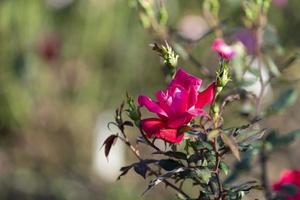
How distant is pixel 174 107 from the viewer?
1.22m

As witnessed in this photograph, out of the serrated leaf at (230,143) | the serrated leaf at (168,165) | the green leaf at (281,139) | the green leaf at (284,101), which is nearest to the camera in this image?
the serrated leaf at (230,143)

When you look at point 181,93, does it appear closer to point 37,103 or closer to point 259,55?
point 259,55

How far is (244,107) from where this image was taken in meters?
2.09

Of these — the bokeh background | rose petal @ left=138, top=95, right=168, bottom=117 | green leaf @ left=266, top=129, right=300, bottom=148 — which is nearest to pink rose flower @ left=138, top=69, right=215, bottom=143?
rose petal @ left=138, top=95, right=168, bottom=117

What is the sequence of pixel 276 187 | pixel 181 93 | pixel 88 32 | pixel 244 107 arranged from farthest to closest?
1. pixel 88 32
2. pixel 244 107
3. pixel 276 187
4. pixel 181 93

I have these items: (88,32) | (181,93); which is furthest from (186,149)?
(88,32)

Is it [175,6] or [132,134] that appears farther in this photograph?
[175,6]

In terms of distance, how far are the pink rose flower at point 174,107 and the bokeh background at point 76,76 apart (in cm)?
332

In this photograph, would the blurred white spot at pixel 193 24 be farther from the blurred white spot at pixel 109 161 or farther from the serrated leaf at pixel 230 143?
the serrated leaf at pixel 230 143

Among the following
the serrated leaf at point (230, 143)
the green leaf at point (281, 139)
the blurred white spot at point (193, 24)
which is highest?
the blurred white spot at point (193, 24)

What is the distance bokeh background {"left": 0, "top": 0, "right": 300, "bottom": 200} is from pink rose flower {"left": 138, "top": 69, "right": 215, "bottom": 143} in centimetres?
332

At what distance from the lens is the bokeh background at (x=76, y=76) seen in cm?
486

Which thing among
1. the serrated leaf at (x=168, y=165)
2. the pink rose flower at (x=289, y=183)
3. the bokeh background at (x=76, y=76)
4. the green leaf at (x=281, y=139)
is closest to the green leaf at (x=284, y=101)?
the green leaf at (x=281, y=139)

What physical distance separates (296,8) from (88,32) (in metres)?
A: 1.25
